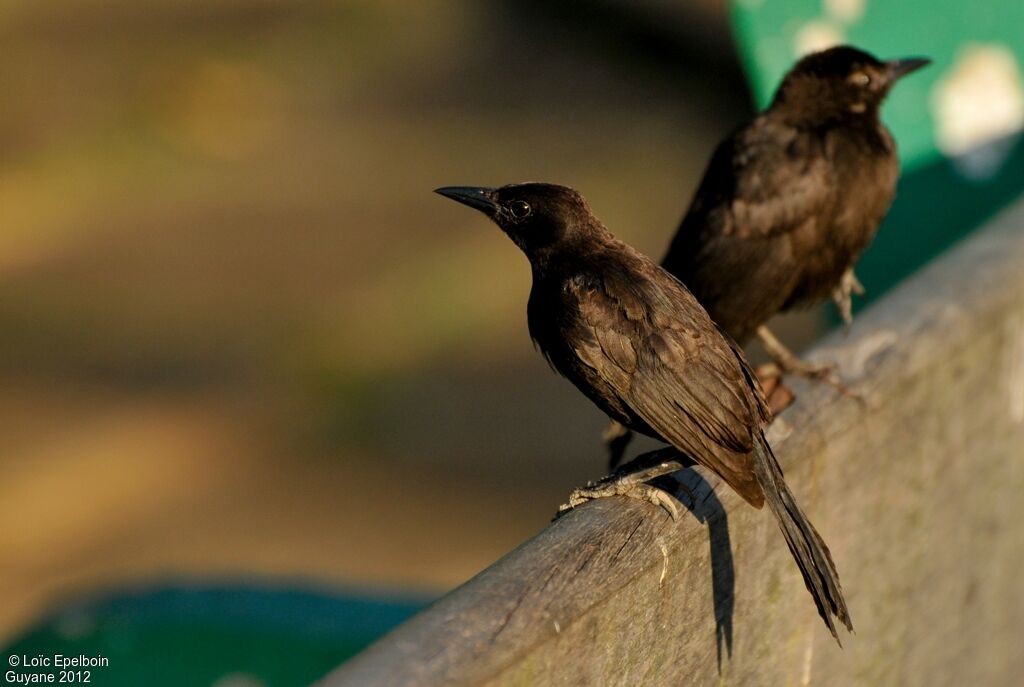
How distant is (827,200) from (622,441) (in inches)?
44.9

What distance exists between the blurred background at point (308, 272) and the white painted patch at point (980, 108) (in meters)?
0.02

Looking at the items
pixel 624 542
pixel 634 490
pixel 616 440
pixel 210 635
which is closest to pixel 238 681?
pixel 210 635

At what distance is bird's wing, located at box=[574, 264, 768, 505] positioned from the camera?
12.1 ft

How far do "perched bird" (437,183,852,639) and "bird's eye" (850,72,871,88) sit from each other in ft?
5.71

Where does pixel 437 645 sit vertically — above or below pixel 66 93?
below

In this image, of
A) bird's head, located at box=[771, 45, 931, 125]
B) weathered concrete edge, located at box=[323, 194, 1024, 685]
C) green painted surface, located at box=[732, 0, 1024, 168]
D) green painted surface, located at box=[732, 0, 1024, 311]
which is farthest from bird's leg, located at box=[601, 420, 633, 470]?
green painted surface, located at box=[732, 0, 1024, 168]

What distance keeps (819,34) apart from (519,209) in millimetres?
3491

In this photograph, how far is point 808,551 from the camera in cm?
323

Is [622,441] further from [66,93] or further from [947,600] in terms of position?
[66,93]

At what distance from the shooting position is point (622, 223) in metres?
11.9

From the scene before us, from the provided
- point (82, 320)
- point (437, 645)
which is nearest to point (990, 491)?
point (437, 645)

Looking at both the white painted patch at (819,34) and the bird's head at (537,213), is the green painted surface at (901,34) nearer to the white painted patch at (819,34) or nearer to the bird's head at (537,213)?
the white painted patch at (819,34)

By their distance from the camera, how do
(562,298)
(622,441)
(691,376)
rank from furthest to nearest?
(622,441)
(562,298)
(691,376)

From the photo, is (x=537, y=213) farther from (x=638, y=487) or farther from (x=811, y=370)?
(x=638, y=487)
